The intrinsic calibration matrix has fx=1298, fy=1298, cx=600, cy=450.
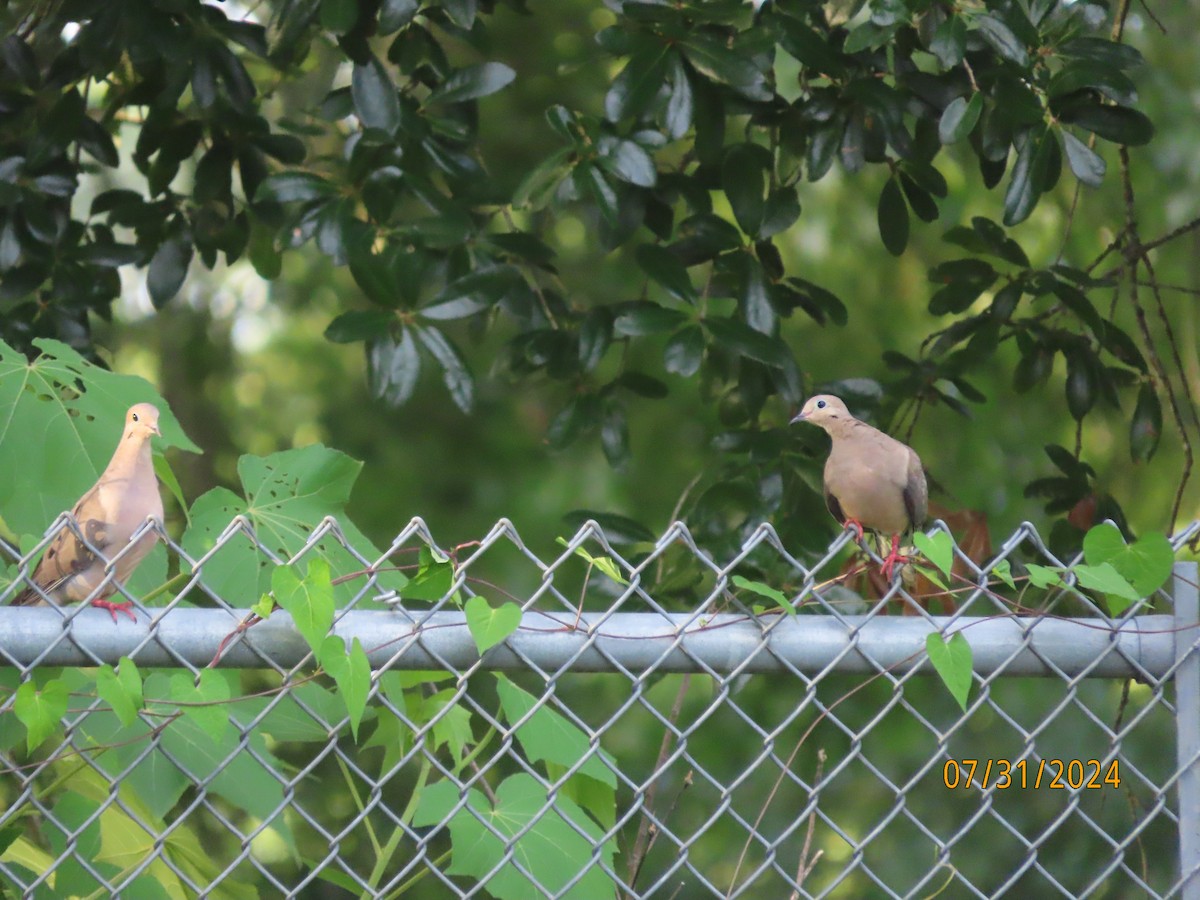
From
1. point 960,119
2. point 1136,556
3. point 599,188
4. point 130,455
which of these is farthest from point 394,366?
point 1136,556

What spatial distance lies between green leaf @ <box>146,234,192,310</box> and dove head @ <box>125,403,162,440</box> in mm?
1407

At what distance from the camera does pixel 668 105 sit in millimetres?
2412

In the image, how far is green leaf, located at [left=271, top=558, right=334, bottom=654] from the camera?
4.05ft

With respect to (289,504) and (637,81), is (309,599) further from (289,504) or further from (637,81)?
(637,81)

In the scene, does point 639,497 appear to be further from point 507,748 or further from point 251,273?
point 507,748

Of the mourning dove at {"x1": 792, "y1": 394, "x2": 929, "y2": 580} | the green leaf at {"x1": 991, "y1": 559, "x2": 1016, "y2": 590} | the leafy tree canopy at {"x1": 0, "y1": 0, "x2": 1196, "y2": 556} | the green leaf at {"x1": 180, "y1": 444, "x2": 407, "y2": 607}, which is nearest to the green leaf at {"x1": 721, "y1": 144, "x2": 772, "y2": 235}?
the leafy tree canopy at {"x1": 0, "y1": 0, "x2": 1196, "y2": 556}

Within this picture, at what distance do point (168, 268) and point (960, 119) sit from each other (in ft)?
5.84

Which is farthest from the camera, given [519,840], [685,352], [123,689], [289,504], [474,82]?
[474,82]

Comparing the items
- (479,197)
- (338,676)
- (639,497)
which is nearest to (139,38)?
(479,197)

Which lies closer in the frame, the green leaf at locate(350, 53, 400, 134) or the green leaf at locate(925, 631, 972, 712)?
the green leaf at locate(925, 631, 972, 712)

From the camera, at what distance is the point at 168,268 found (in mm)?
2977

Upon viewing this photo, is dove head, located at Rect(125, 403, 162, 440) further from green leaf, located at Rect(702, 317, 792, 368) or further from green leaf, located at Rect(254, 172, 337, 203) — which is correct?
green leaf, located at Rect(702, 317, 792, 368)

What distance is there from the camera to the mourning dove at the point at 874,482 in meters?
2.17

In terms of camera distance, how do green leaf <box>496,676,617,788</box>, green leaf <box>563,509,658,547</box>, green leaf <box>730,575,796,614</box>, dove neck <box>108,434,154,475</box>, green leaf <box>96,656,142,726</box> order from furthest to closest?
green leaf <box>563,509,658,547</box> → dove neck <box>108,434,154,475</box> → green leaf <box>496,676,617,788</box> → green leaf <box>730,575,796,614</box> → green leaf <box>96,656,142,726</box>
